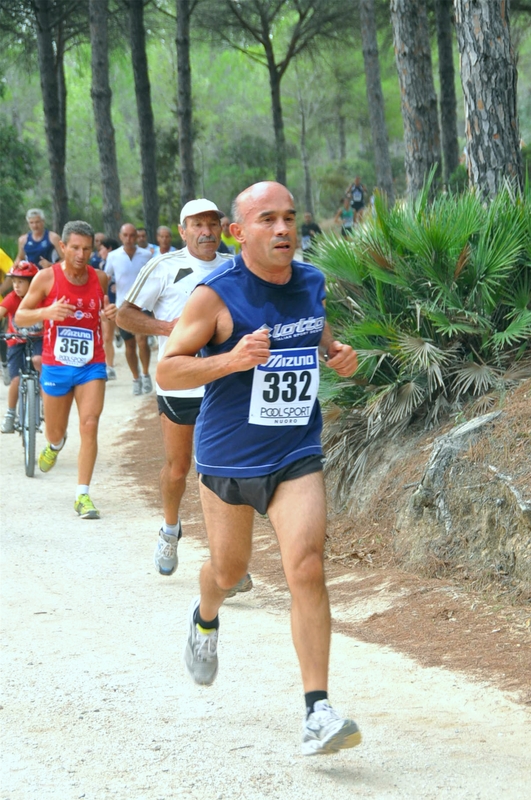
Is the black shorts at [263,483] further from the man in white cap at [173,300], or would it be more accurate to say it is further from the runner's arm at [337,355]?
the man in white cap at [173,300]

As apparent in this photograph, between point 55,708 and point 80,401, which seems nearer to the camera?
point 55,708

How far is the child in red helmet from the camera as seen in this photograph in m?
11.6

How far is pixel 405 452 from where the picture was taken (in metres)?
7.63

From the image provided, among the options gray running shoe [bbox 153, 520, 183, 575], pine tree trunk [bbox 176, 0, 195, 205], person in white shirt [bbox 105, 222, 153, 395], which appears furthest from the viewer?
pine tree trunk [bbox 176, 0, 195, 205]

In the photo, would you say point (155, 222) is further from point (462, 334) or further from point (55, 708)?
point (55, 708)

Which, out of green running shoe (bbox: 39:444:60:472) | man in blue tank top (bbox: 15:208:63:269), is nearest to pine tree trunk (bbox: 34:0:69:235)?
man in blue tank top (bbox: 15:208:63:269)

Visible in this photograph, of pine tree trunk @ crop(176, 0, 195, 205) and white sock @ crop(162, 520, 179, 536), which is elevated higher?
pine tree trunk @ crop(176, 0, 195, 205)

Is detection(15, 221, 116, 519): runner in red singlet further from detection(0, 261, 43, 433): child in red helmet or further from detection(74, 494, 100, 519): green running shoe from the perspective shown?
detection(0, 261, 43, 433): child in red helmet

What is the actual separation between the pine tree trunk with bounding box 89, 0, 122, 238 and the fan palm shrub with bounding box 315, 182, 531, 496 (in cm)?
1449

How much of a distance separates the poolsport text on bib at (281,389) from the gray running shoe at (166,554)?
2909 mm

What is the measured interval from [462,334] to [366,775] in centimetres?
438

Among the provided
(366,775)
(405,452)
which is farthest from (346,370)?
(405,452)

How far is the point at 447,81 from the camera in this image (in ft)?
84.0

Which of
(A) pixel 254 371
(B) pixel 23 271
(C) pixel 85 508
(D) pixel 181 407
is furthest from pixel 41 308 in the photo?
(A) pixel 254 371
